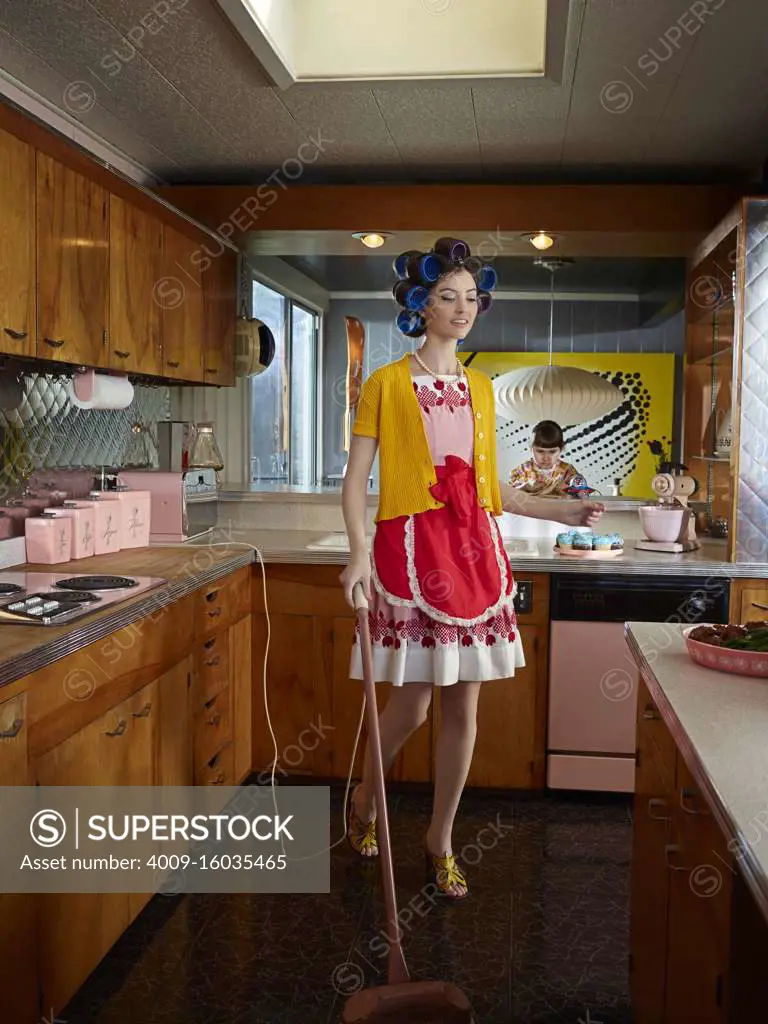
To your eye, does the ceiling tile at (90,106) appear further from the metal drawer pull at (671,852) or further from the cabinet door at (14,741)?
the metal drawer pull at (671,852)

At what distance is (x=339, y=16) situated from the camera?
3.20 metres

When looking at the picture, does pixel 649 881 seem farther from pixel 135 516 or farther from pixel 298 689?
pixel 135 516

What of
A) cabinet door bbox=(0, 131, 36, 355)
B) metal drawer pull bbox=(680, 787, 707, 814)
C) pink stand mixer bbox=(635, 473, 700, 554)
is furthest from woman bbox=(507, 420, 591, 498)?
metal drawer pull bbox=(680, 787, 707, 814)

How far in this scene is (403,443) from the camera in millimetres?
2805

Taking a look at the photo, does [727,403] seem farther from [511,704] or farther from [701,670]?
[701,670]

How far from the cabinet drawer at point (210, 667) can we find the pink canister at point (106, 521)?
0.48 m

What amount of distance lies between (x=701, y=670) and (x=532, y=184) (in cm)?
292

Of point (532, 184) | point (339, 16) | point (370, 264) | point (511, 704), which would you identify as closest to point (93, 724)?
point (511, 704)

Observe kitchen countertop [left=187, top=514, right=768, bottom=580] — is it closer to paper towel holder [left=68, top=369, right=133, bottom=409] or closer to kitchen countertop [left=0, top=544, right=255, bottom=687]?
kitchen countertop [left=0, top=544, right=255, bottom=687]

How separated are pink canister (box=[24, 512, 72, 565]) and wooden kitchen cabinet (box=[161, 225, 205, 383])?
711mm

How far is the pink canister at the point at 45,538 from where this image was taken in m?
3.16

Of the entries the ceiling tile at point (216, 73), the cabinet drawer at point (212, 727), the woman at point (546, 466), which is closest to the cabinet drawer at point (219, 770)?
the cabinet drawer at point (212, 727)

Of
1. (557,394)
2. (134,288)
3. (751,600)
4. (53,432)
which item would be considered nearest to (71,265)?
(134,288)

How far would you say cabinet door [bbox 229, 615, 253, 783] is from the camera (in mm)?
3633
